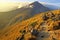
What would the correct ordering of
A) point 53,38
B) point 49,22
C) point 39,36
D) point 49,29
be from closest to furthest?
point 53,38, point 39,36, point 49,29, point 49,22

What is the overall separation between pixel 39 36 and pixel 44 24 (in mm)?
14431

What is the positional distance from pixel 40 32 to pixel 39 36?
3.21 meters

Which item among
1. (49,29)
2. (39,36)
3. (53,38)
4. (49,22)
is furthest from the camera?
(49,22)

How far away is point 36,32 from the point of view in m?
66.1

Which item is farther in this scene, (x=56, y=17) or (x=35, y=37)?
(x=56, y=17)

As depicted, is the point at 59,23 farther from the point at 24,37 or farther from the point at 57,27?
the point at 24,37

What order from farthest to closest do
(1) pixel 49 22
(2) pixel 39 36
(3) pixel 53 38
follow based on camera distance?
(1) pixel 49 22 < (2) pixel 39 36 < (3) pixel 53 38

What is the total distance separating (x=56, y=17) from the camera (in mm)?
79312

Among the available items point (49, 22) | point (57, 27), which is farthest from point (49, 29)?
point (49, 22)

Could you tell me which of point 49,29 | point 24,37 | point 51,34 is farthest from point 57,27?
point 24,37

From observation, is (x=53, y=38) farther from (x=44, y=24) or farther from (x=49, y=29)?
(x=44, y=24)

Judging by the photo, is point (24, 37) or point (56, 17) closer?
point (24, 37)

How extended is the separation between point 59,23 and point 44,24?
7.25 meters

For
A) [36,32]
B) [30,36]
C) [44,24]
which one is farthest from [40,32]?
[44,24]
